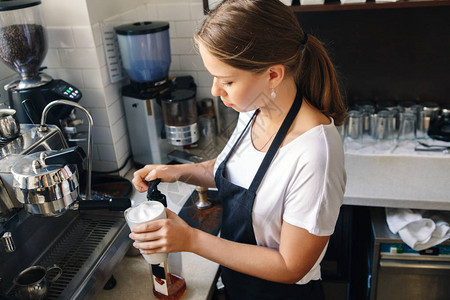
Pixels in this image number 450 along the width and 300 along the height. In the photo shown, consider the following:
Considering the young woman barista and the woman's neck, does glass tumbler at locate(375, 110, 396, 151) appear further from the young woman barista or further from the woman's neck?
the woman's neck

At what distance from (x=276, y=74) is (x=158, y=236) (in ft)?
1.62

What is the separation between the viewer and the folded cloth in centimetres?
176

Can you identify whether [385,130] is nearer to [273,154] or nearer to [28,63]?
[273,154]

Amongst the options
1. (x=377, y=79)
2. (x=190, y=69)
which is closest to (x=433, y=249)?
(x=377, y=79)

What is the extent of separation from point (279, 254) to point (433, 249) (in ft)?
3.28

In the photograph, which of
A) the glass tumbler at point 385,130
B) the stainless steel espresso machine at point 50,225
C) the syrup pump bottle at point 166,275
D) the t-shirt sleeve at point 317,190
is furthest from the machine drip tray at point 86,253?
the glass tumbler at point 385,130

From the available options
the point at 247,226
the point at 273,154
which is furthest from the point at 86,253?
the point at 273,154

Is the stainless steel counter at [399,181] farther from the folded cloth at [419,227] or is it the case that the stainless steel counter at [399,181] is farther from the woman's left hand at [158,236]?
the woman's left hand at [158,236]

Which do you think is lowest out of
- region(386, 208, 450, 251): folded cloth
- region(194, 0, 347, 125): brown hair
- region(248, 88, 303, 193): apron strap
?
region(386, 208, 450, 251): folded cloth

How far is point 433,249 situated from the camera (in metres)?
1.80

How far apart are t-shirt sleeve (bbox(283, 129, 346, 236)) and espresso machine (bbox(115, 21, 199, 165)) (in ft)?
3.42

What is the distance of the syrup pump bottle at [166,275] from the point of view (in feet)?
3.97

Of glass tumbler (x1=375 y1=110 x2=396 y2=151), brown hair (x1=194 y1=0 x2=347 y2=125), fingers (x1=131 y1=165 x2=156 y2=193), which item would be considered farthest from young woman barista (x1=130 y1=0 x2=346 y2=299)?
glass tumbler (x1=375 y1=110 x2=396 y2=151)

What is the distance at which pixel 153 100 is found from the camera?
2.00 meters
